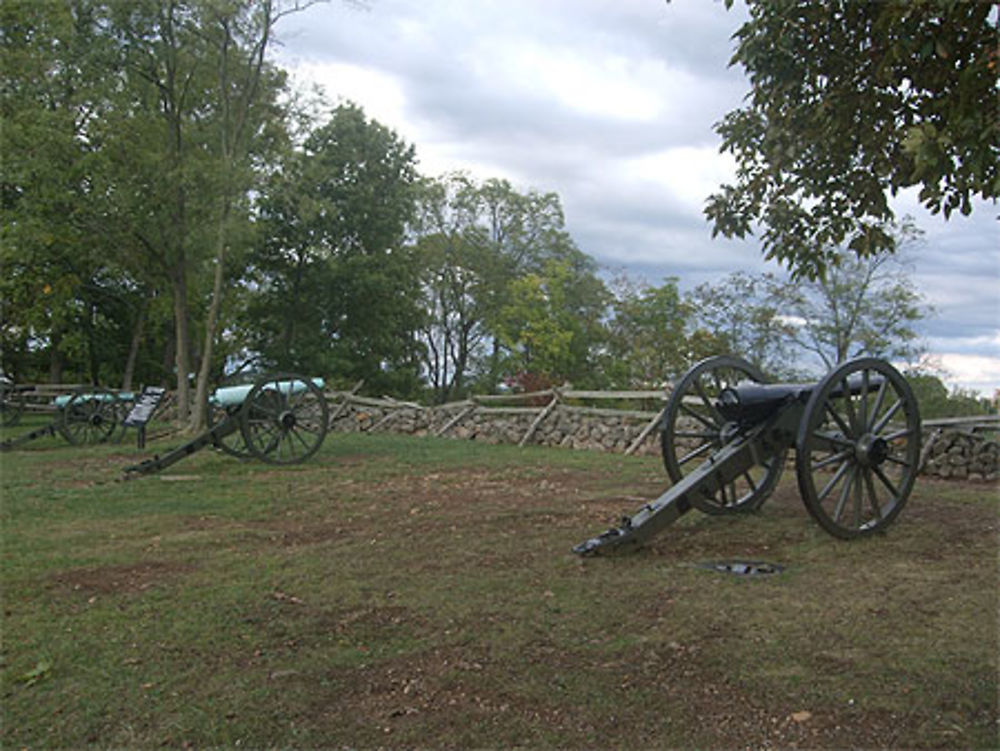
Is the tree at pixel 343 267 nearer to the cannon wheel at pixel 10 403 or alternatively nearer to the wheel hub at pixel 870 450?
the cannon wheel at pixel 10 403

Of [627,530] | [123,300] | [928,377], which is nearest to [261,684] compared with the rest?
[627,530]

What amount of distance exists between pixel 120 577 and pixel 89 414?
12796 mm

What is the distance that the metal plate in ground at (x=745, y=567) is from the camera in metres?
5.07

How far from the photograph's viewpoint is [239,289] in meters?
29.4

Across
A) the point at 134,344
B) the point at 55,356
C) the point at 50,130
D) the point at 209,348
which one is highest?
the point at 50,130

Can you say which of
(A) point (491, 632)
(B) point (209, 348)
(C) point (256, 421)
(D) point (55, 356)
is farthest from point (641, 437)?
(D) point (55, 356)

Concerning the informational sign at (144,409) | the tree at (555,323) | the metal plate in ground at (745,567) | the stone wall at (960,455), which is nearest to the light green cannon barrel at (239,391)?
the informational sign at (144,409)

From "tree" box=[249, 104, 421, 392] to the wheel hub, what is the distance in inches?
925

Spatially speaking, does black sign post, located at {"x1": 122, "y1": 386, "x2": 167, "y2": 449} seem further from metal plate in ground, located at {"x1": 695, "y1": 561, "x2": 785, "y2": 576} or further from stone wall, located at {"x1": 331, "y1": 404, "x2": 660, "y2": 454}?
metal plate in ground, located at {"x1": 695, "y1": 561, "x2": 785, "y2": 576}

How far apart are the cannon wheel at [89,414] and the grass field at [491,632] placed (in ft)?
31.5

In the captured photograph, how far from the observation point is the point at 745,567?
16.9 ft

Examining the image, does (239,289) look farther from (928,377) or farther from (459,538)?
(459,538)

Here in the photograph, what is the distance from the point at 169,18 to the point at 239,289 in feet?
42.9

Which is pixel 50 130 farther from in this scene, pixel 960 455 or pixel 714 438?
pixel 960 455
